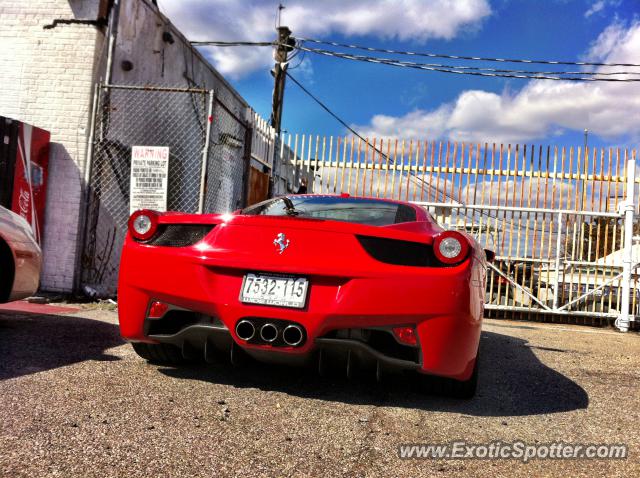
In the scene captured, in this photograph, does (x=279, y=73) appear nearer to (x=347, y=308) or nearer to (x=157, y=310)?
(x=157, y=310)

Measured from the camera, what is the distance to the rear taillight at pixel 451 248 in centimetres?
255

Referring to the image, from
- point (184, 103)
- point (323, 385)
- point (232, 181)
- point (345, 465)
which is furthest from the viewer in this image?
point (232, 181)

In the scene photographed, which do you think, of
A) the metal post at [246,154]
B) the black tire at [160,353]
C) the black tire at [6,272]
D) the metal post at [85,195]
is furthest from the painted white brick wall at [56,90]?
the black tire at [160,353]

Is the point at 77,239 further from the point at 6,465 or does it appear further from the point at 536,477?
the point at 536,477

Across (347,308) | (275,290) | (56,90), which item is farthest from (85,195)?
(347,308)

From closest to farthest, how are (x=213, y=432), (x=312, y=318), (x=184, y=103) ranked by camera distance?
1. (x=213, y=432)
2. (x=312, y=318)
3. (x=184, y=103)

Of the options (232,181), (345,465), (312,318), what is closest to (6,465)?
(345,465)

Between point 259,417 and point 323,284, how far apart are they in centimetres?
68

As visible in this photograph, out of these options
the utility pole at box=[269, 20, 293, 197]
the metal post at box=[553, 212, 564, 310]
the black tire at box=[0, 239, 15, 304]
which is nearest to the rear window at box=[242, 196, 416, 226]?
the black tire at box=[0, 239, 15, 304]

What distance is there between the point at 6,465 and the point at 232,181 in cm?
954

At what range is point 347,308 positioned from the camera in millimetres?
2443

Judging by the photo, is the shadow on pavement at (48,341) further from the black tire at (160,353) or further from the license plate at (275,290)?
the license plate at (275,290)

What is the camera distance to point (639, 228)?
8859 mm

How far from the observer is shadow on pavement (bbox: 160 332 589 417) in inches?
110
